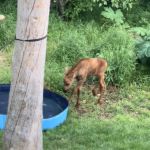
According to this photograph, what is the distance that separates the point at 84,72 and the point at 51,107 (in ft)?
2.20

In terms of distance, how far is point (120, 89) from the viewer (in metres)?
8.18

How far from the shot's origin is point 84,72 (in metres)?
7.19

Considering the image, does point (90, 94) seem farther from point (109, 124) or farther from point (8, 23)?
point (8, 23)

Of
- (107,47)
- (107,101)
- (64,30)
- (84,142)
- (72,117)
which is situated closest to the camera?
(84,142)

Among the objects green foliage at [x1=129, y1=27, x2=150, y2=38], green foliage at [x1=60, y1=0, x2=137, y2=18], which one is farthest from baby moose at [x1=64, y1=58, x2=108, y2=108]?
green foliage at [x1=60, y1=0, x2=137, y2=18]

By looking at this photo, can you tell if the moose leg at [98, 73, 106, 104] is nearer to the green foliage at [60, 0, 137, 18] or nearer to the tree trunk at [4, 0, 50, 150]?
the tree trunk at [4, 0, 50, 150]

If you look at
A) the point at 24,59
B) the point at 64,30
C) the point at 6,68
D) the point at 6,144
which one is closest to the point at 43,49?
the point at 24,59

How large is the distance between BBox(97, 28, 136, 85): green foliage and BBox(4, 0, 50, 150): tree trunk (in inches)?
131

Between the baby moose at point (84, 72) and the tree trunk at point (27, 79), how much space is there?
6.68 feet

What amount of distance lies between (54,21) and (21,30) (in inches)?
247

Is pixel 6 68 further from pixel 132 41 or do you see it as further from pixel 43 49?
pixel 43 49

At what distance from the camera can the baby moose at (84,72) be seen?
7113mm

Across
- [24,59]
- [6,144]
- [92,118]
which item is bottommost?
[92,118]

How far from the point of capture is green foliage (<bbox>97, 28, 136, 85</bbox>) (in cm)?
832
